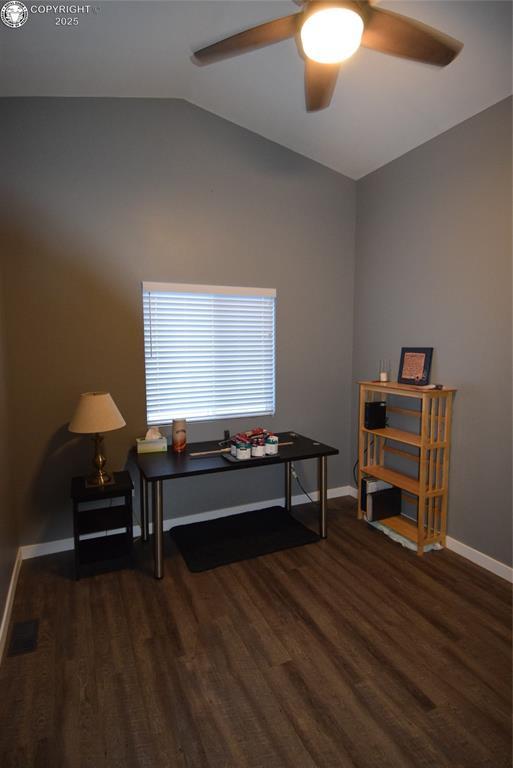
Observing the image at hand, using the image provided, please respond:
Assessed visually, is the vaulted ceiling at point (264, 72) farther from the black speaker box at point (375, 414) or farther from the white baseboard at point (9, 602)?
the white baseboard at point (9, 602)

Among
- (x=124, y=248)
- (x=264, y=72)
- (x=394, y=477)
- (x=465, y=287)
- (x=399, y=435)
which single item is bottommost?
(x=394, y=477)

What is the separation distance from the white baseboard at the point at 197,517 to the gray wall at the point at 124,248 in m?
0.06

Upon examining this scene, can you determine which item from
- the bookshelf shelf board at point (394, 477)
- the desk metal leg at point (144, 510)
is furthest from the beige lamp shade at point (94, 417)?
the bookshelf shelf board at point (394, 477)

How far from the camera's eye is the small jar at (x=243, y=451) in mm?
2703

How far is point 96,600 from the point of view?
7.42 ft

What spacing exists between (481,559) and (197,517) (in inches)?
79.8

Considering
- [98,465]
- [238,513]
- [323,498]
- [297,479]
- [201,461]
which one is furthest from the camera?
[297,479]

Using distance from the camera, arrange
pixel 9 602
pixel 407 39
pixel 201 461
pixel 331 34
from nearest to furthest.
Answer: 1. pixel 331 34
2. pixel 407 39
3. pixel 9 602
4. pixel 201 461

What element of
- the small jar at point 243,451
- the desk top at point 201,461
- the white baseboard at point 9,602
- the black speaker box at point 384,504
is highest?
the small jar at point 243,451

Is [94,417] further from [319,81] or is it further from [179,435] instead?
[319,81]

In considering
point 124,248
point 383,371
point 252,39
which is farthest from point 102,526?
point 252,39

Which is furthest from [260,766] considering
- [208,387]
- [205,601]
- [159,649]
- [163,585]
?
[208,387]

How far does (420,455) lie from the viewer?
109 inches

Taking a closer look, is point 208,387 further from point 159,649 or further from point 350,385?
point 159,649
